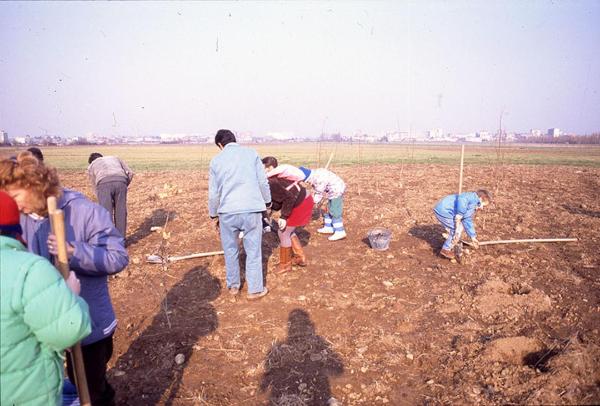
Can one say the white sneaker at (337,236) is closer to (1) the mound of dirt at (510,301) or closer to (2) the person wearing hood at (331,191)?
(2) the person wearing hood at (331,191)

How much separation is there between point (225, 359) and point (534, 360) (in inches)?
114

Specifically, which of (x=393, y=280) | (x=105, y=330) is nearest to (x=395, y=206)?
(x=393, y=280)

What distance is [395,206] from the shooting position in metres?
10.7

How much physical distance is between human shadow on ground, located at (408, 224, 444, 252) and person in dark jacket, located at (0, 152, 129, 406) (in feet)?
19.0

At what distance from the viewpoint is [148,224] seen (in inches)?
369

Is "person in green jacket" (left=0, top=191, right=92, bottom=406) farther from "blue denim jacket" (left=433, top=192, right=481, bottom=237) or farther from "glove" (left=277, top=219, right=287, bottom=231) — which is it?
"blue denim jacket" (left=433, top=192, right=481, bottom=237)

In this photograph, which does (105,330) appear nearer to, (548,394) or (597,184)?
(548,394)

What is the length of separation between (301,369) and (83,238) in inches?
87.9

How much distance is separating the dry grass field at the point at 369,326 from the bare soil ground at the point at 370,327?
16mm

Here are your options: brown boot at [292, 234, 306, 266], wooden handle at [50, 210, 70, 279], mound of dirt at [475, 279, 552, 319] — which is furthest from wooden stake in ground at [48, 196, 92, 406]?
brown boot at [292, 234, 306, 266]

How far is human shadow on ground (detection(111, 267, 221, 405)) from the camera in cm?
334

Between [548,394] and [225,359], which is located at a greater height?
[548,394]

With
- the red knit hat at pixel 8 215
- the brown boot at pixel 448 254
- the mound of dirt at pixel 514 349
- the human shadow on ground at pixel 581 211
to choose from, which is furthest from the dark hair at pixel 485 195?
the red knit hat at pixel 8 215

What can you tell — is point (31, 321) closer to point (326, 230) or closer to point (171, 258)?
point (171, 258)
